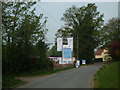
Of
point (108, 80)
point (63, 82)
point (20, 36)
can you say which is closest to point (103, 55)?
point (20, 36)

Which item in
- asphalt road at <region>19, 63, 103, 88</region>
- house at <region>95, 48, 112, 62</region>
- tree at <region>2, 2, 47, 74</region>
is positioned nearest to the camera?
asphalt road at <region>19, 63, 103, 88</region>

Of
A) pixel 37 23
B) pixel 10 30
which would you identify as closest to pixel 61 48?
pixel 37 23

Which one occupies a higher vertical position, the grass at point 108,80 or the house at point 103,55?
the house at point 103,55

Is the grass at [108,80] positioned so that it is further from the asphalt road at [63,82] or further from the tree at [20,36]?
the tree at [20,36]

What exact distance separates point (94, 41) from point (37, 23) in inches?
1375

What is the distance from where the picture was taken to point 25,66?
108 feet

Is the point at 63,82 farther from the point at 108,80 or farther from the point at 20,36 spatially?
the point at 20,36

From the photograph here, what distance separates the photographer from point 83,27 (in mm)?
69750

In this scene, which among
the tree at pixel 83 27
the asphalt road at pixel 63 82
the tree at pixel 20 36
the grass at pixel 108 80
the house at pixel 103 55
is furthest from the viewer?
the tree at pixel 83 27

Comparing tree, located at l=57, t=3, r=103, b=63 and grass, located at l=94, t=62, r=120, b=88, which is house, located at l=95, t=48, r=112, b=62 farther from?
grass, located at l=94, t=62, r=120, b=88

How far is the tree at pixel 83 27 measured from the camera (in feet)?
228

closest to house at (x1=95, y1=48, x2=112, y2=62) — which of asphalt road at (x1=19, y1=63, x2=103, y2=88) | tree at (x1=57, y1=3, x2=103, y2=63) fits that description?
tree at (x1=57, y1=3, x2=103, y2=63)

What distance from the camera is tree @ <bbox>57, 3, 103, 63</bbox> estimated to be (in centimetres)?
6950

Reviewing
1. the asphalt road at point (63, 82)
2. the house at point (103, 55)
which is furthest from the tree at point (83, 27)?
the asphalt road at point (63, 82)
